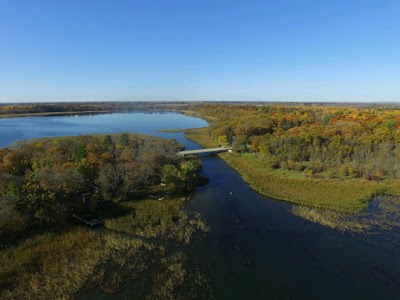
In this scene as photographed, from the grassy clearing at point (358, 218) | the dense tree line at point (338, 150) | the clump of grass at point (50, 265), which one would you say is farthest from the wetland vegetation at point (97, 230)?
the dense tree line at point (338, 150)

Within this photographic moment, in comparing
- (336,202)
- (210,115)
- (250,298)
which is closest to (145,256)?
(250,298)

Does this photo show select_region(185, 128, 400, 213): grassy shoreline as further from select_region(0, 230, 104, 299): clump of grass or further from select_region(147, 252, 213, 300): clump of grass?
select_region(0, 230, 104, 299): clump of grass

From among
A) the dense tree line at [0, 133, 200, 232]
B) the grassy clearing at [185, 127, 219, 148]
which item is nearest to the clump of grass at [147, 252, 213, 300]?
the dense tree line at [0, 133, 200, 232]

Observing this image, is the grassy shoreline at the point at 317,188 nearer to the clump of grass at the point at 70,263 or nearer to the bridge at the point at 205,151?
the bridge at the point at 205,151

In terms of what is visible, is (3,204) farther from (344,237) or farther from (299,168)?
(299,168)

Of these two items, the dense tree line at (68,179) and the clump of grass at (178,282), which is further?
the dense tree line at (68,179)

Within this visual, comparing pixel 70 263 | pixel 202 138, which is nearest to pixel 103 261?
pixel 70 263
